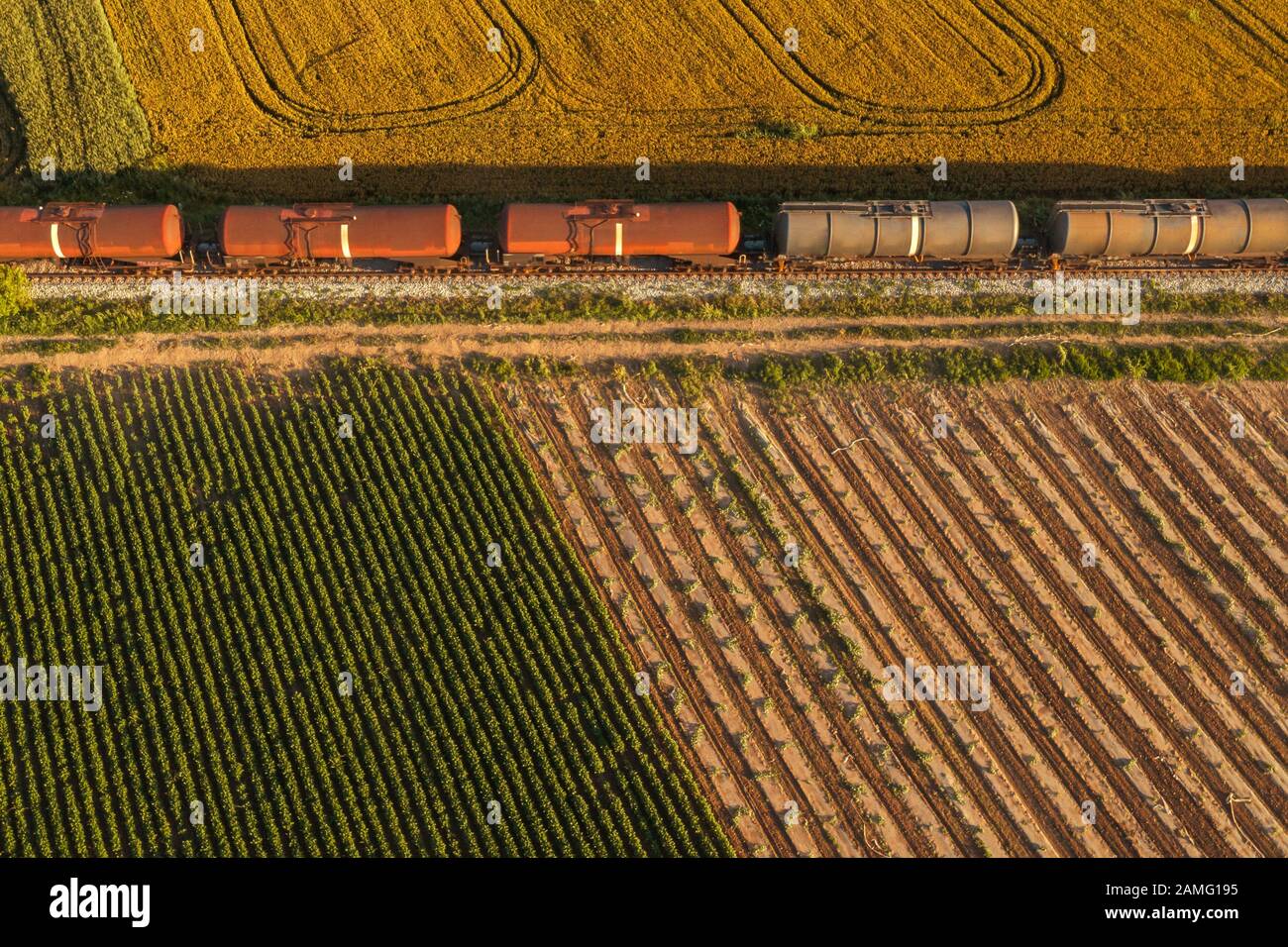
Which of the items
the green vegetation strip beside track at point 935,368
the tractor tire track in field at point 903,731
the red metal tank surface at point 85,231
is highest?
the red metal tank surface at point 85,231

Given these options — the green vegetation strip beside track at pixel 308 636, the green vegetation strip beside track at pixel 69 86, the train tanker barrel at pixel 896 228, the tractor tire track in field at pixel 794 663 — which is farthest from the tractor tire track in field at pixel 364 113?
the tractor tire track in field at pixel 794 663

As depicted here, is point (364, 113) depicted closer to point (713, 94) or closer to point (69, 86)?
point (69, 86)

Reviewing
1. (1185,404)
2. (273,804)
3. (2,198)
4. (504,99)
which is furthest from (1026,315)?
(2,198)

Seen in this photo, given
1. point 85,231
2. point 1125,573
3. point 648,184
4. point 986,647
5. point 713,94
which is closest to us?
point 986,647

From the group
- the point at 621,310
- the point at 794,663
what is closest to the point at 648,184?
the point at 621,310

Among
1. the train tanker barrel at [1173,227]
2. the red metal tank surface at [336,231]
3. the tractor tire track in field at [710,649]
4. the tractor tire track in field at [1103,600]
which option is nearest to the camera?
the tractor tire track in field at [710,649]

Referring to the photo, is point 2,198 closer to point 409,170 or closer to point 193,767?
point 409,170

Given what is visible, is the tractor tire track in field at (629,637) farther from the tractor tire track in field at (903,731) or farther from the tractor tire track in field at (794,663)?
the tractor tire track in field at (903,731)
